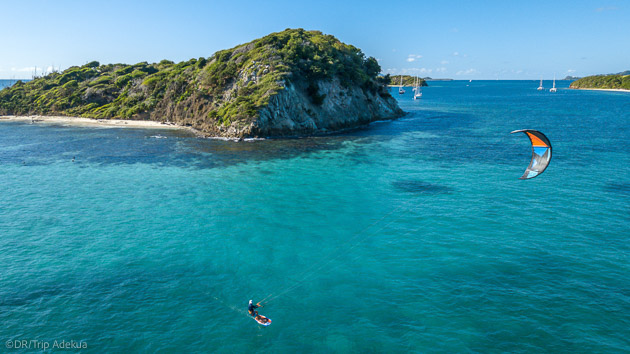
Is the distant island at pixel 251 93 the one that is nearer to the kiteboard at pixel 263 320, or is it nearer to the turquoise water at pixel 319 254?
the turquoise water at pixel 319 254

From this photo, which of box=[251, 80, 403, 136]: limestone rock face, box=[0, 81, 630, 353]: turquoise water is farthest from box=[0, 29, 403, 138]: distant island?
box=[0, 81, 630, 353]: turquoise water

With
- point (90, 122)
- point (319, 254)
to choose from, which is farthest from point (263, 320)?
point (90, 122)

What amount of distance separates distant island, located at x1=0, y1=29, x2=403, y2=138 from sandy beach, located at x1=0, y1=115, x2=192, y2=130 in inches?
Answer: 117

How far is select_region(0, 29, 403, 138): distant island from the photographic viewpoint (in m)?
80.9

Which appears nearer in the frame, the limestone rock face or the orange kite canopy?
the orange kite canopy

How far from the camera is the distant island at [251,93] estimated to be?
8088cm

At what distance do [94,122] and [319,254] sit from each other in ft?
331

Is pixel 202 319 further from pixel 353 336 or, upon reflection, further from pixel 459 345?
pixel 459 345

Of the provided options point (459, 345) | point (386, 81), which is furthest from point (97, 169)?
point (386, 81)

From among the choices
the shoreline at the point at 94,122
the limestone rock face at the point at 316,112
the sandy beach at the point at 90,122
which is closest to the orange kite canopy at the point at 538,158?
the limestone rock face at the point at 316,112

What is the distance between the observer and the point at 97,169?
54.1 meters

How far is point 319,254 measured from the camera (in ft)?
94.5

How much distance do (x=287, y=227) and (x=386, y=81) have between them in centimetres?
10002

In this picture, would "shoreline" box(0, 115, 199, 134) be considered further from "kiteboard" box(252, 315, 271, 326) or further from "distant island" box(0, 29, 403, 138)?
"kiteboard" box(252, 315, 271, 326)
